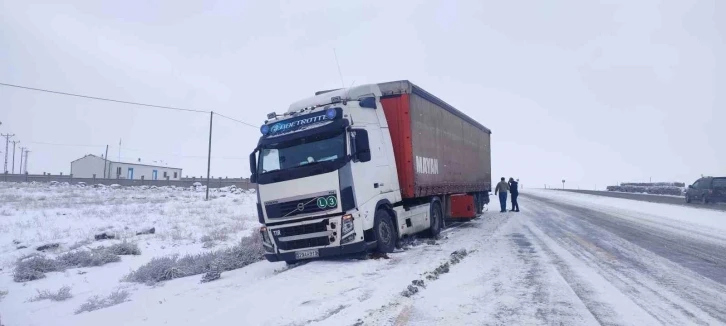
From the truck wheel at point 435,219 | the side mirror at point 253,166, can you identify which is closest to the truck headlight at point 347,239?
the side mirror at point 253,166

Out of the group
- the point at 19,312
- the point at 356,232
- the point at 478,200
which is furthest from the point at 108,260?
the point at 478,200

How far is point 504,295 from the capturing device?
567 centimetres

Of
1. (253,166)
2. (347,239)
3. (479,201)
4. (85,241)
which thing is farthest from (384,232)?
(479,201)

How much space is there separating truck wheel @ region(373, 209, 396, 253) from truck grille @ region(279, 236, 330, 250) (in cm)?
116

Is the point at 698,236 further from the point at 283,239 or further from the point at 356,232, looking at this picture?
the point at 283,239

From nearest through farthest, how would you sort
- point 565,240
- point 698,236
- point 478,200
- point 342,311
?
point 342,311 < point 565,240 < point 698,236 < point 478,200

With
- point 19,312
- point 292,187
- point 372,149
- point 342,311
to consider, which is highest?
point 372,149

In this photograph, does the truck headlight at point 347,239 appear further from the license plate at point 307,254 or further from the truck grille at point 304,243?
the license plate at point 307,254

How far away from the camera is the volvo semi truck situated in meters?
8.05

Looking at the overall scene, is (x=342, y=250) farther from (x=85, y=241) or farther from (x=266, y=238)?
(x=85, y=241)

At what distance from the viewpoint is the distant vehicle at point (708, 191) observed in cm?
2502

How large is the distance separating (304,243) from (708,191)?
2805cm

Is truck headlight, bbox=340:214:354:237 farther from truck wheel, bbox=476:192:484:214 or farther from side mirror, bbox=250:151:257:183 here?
truck wheel, bbox=476:192:484:214

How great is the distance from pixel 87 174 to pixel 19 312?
78636 mm
